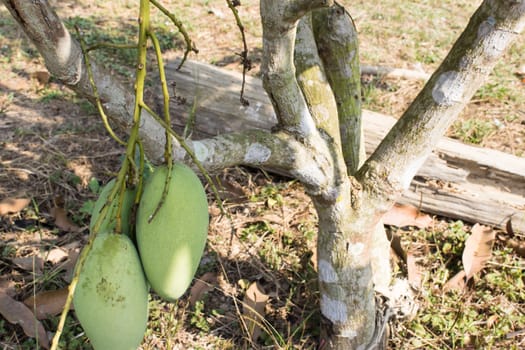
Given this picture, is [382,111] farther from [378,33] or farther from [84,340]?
[84,340]

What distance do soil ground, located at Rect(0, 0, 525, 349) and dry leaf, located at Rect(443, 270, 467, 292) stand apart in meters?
0.03

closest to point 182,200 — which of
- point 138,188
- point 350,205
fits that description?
point 138,188

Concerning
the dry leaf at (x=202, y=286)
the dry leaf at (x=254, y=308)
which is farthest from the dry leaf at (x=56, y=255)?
the dry leaf at (x=254, y=308)

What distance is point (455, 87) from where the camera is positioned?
1.42 meters

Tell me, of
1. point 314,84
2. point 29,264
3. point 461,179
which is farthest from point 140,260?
point 461,179

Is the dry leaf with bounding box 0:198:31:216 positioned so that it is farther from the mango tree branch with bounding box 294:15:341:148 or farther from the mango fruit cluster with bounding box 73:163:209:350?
the mango fruit cluster with bounding box 73:163:209:350

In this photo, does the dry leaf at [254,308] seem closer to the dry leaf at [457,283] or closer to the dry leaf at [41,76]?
the dry leaf at [457,283]

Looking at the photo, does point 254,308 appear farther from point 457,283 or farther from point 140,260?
point 140,260

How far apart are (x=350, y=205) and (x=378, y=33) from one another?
8.37 ft

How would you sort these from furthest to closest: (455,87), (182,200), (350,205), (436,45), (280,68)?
(436,45)
(350,205)
(455,87)
(280,68)
(182,200)

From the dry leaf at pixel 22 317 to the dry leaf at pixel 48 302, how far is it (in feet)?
0.10

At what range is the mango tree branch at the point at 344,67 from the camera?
171 cm

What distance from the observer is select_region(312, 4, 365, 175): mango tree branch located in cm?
171

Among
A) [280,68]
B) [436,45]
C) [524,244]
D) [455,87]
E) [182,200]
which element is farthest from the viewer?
[436,45]
